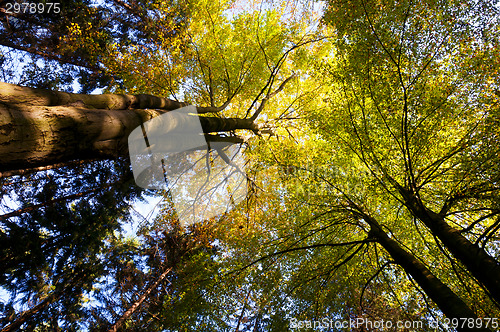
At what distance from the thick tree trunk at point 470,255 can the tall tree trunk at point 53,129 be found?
3.88 meters

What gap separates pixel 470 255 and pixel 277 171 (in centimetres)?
312

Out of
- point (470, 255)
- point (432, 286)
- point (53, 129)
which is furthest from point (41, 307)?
point (470, 255)

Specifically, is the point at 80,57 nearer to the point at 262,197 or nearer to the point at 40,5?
the point at 40,5

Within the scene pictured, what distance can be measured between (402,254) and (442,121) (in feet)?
6.65

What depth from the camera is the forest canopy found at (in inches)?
102

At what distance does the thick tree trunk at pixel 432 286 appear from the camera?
2.08 meters

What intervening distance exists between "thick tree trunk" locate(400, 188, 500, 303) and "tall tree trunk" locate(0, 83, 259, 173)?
3.88m

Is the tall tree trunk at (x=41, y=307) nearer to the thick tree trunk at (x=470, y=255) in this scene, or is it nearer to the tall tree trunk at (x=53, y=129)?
the tall tree trunk at (x=53, y=129)

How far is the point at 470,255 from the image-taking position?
2.47m

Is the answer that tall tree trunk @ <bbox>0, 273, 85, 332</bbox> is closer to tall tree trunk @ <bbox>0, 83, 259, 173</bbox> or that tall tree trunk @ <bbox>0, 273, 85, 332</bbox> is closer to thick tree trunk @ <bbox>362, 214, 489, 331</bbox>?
tall tree trunk @ <bbox>0, 83, 259, 173</bbox>

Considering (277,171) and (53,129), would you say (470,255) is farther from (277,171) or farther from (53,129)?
(53,129)

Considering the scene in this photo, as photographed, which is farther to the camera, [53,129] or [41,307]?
[41,307]

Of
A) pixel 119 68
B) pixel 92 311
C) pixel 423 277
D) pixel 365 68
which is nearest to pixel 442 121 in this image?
pixel 365 68

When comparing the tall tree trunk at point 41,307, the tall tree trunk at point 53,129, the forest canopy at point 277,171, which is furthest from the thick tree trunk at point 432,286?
the tall tree trunk at point 41,307
